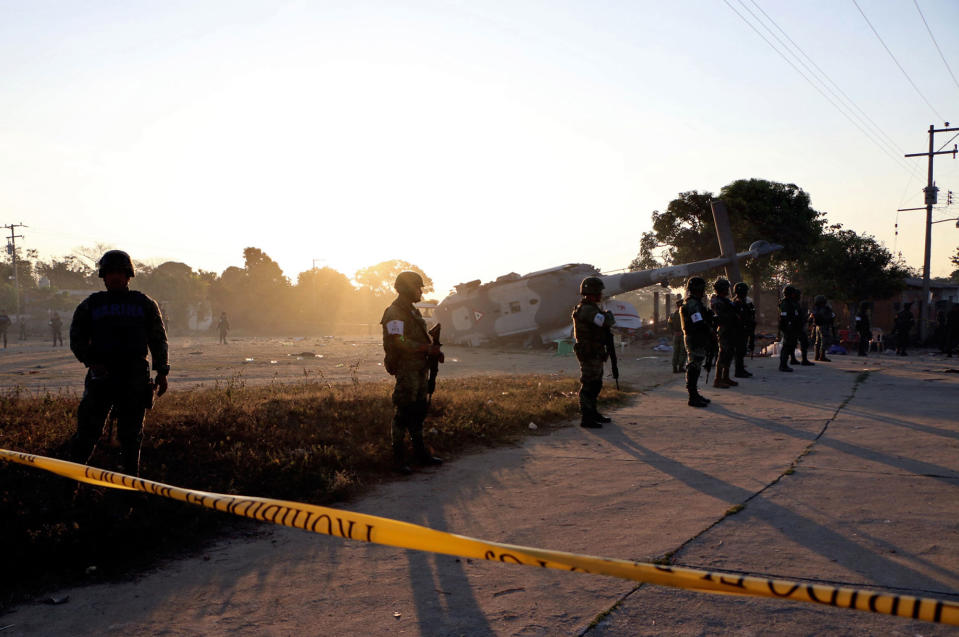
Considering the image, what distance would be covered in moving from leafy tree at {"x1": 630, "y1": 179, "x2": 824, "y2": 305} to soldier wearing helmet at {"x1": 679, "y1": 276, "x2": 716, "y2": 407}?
940 inches

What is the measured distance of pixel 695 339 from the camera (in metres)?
9.38

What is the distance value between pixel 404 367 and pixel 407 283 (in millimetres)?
781

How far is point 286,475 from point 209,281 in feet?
231

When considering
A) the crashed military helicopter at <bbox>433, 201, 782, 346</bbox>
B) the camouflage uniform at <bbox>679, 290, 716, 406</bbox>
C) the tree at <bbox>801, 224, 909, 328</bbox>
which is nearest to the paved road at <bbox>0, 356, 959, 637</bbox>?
the camouflage uniform at <bbox>679, 290, 716, 406</bbox>

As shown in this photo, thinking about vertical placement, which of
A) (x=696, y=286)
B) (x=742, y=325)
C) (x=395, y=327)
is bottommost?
(x=395, y=327)

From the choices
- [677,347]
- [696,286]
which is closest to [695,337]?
[696,286]

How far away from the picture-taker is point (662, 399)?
10.4m

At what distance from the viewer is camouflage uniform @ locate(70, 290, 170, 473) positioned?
14.6 feet

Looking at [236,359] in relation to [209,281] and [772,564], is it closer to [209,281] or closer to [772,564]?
[772,564]

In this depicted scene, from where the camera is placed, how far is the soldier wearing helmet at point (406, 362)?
589 cm

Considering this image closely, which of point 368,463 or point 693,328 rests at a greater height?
point 693,328

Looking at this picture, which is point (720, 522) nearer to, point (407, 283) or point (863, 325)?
point (407, 283)

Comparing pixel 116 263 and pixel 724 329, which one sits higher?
pixel 116 263

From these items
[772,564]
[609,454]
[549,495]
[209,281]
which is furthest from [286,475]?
[209,281]
